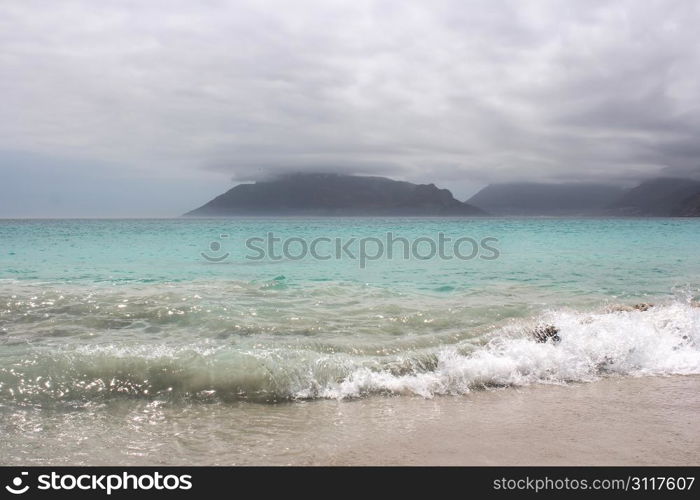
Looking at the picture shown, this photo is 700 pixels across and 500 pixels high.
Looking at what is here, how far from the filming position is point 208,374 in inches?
242

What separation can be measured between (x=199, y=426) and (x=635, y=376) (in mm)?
5473

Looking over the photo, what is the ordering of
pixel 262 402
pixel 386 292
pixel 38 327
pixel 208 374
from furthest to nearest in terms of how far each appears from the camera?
1. pixel 386 292
2. pixel 38 327
3. pixel 208 374
4. pixel 262 402

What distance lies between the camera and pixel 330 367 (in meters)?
6.41

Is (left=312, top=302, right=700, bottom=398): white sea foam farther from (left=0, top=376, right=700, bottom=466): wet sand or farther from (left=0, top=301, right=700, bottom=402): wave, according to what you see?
(left=0, top=376, right=700, bottom=466): wet sand

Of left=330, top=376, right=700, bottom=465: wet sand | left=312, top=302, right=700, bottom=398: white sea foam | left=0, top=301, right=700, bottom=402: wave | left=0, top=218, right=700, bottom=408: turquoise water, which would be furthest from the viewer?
left=312, top=302, right=700, bottom=398: white sea foam

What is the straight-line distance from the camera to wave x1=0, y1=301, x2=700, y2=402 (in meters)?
5.91

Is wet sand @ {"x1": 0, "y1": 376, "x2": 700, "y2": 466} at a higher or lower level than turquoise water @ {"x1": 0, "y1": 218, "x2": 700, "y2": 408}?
lower

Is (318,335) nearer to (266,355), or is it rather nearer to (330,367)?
(266,355)

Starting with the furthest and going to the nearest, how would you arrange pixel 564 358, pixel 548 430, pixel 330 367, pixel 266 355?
1. pixel 564 358
2. pixel 266 355
3. pixel 330 367
4. pixel 548 430

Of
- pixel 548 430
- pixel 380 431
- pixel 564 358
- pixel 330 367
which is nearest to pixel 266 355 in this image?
pixel 330 367

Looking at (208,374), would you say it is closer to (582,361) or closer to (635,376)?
(582,361)

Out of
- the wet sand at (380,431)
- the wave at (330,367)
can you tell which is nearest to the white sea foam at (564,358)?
the wave at (330,367)

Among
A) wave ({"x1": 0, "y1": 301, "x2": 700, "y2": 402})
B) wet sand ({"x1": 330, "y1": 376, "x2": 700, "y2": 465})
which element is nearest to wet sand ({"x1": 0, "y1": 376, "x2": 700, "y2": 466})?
wet sand ({"x1": 330, "y1": 376, "x2": 700, "y2": 465})
